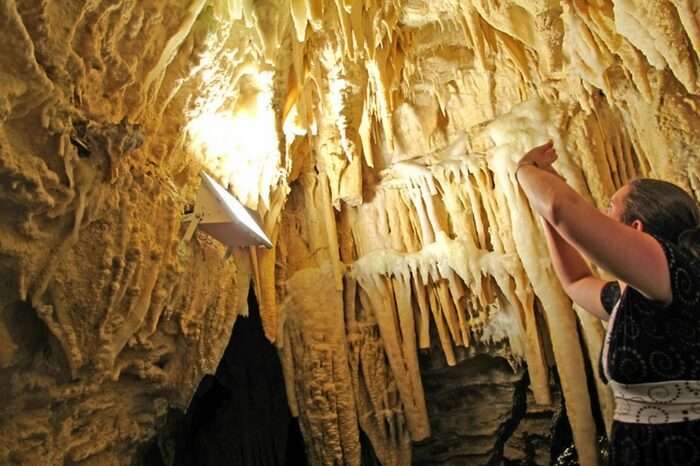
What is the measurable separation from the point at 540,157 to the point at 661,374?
27.0 inches

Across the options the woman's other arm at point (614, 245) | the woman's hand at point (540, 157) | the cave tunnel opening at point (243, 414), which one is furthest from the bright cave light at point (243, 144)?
the woman's other arm at point (614, 245)

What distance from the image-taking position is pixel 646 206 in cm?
148

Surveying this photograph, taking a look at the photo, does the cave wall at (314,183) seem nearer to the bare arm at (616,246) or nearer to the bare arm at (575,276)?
the bare arm at (575,276)

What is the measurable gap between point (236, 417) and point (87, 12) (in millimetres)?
5637

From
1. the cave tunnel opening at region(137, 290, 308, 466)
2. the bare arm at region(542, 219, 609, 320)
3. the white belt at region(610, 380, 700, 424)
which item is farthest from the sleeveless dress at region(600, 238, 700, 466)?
the cave tunnel opening at region(137, 290, 308, 466)

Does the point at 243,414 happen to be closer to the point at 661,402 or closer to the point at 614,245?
the point at 661,402

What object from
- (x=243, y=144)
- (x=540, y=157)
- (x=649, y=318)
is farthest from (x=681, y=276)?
(x=243, y=144)

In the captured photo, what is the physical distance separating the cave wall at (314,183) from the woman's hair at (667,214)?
202cm

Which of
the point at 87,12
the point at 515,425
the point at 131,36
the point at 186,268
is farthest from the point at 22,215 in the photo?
the point at 515,425

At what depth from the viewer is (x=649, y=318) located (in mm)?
1349

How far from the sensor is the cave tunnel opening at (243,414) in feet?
22.0

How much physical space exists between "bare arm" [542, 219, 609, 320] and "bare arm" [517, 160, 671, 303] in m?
0.43

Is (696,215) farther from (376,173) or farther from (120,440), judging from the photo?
(376,173)

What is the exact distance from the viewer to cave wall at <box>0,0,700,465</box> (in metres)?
2.57
